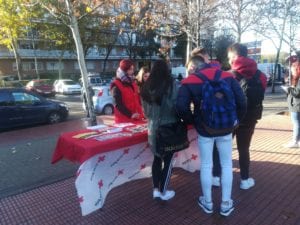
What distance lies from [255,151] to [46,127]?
824 centimetres

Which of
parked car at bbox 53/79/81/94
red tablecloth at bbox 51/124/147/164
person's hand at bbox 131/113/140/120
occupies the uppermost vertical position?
person's hand at bbox 131/113/140/120

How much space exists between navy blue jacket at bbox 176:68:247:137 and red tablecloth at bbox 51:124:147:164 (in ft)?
2.59

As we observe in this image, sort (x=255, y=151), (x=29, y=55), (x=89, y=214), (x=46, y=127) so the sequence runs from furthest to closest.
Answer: (x=29, y=55), (x=46, y=127), (x=255, y=151), (x=89, y=214)

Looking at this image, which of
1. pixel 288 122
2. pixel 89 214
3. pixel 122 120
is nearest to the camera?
pixel 89 214

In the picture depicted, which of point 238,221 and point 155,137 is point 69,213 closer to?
point 155,137

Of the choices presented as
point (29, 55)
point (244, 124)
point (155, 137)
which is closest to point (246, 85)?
point (244, 124)

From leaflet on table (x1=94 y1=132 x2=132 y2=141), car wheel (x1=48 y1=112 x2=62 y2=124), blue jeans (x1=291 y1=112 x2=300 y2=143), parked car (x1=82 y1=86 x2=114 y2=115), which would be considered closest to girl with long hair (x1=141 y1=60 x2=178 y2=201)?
leaflet on table (x1=94 y1=132 x2=132 y2=141)

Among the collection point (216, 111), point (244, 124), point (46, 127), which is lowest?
point (46, 127)

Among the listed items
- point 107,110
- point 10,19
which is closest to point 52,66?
point 10,19

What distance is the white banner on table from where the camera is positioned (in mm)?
3559

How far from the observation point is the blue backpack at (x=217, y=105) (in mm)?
3252

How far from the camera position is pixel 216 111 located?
329cm

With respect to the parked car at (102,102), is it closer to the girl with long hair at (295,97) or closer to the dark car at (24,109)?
the dark car at (24,109)

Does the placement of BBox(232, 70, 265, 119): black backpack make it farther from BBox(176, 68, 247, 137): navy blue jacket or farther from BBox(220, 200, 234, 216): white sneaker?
BBox(220, 200, 234, 216): white sneaker
